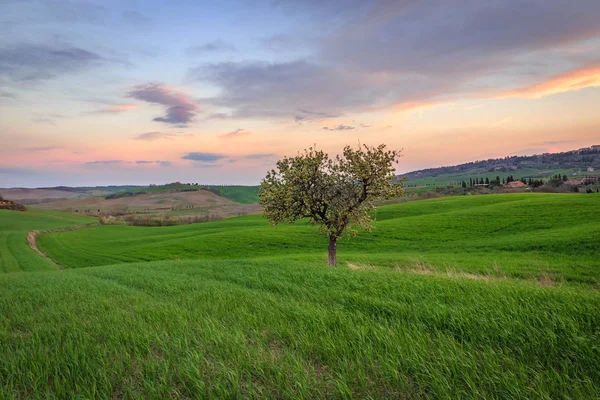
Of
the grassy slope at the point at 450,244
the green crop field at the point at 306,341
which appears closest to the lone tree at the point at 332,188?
the grassy slope at the point at 450,244

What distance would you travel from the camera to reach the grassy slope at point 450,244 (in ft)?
77.7

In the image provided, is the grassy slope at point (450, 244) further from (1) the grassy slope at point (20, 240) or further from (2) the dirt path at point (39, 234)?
(1) the grassy slope at point (20, 240)

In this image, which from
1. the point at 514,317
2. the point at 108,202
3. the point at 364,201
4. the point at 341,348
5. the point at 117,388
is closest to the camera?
the point at 117,388

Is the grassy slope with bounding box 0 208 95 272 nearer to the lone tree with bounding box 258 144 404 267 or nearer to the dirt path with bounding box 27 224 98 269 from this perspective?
the dirt path with bounding box 27 224 98 269

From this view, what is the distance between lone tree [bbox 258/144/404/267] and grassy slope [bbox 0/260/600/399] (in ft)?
47.8

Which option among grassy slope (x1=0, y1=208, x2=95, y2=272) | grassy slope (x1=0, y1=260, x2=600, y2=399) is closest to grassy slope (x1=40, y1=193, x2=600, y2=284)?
grassy slope (x1=0, y1=208, x2=95, y2=272)

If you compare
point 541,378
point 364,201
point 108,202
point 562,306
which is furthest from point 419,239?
point 108,202

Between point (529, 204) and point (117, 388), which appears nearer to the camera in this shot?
point (117, 388)

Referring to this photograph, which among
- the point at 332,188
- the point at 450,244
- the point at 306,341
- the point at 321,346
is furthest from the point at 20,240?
the point at 321,346

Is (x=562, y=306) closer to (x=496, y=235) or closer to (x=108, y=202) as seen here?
(x=496, y=235)

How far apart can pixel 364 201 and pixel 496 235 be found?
79.5ft

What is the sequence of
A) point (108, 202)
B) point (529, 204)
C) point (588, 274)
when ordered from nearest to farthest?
1. point (588, 274)
2. point (529, 204)
3. point (108, 202)

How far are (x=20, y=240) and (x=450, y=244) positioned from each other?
266ft

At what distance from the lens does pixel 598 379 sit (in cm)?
422
